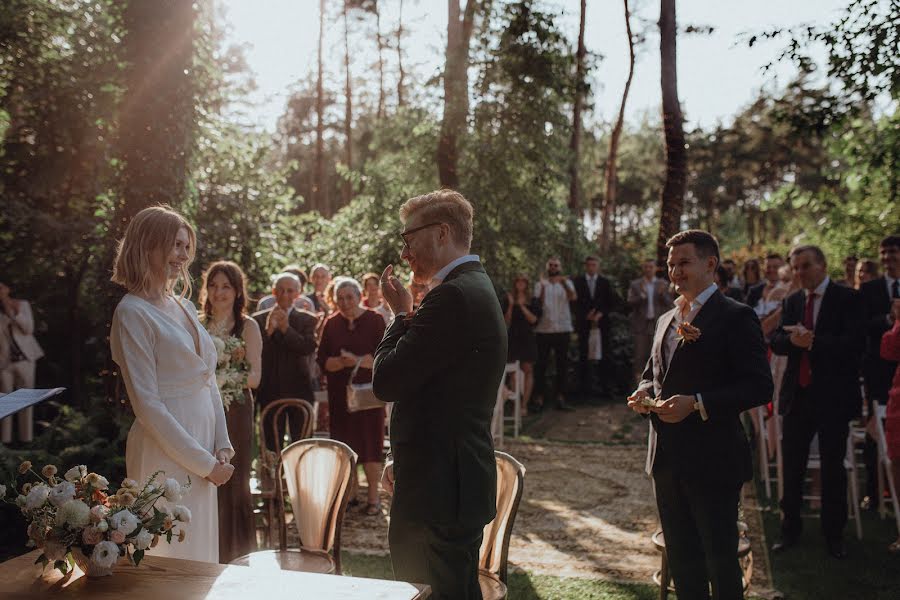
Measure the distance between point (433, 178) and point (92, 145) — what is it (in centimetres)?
562

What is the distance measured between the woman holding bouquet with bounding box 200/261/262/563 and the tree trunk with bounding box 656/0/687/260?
5.28m

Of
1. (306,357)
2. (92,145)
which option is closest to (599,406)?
(306,357)

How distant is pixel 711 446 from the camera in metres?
3.50

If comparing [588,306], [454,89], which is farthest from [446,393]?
[454,89]

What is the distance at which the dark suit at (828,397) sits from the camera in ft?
17.6

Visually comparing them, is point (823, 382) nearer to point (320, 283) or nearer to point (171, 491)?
point (171, 491)

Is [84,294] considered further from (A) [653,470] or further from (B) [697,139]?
(B) [697,139]

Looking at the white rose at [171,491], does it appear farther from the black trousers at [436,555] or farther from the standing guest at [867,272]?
the standing guest at [867,272]

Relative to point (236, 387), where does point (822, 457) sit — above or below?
below

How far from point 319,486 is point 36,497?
1.82 metres

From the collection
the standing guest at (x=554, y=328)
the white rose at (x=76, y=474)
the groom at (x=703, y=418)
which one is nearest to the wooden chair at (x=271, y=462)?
the groom at (x=703, y=418)

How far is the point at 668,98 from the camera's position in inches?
346

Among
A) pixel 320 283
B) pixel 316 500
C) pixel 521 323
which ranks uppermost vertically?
pixel 320 283

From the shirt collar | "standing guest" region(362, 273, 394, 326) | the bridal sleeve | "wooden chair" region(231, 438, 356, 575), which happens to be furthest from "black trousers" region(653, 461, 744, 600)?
"standing guest" region(362, 273, 394, 326)
